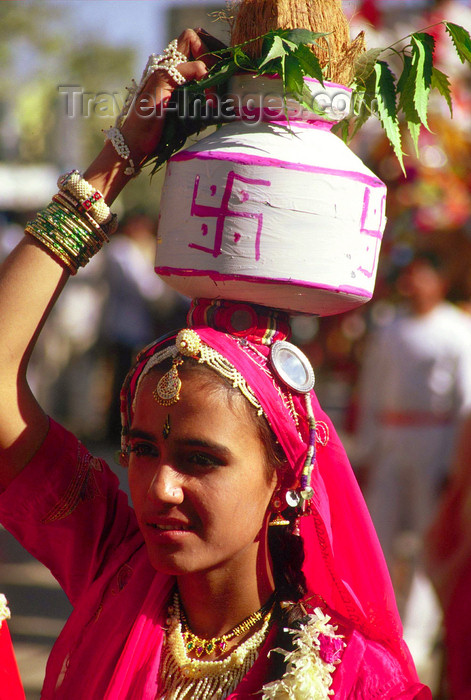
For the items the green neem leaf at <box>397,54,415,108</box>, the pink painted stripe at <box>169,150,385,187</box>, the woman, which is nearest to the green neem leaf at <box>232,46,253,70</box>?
the woman

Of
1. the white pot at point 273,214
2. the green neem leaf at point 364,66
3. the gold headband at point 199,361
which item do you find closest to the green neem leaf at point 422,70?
the green neem leaf at point 364,66

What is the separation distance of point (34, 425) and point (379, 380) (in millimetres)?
3817

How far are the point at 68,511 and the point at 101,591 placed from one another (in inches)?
8.2

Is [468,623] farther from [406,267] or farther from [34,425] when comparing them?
[406,267]

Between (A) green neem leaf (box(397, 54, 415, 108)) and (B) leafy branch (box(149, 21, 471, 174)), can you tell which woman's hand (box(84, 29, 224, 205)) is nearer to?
(B) leafy branch (box(149, 21, 471, 174))

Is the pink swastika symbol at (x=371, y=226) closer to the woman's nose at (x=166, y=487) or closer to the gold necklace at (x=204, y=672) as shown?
the woman's nose at (x=166, y=487)

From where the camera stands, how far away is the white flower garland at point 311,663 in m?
1.86

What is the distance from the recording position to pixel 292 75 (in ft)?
6.21

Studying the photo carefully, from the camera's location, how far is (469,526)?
2.54m

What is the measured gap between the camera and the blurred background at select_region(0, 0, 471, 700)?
5.16m

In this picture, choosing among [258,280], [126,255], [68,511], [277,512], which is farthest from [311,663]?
[126,255]

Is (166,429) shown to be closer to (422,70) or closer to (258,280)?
(258,280)

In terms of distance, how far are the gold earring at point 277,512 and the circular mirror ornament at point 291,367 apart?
0.26m

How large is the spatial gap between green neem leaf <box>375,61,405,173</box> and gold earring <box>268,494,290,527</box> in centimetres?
82
